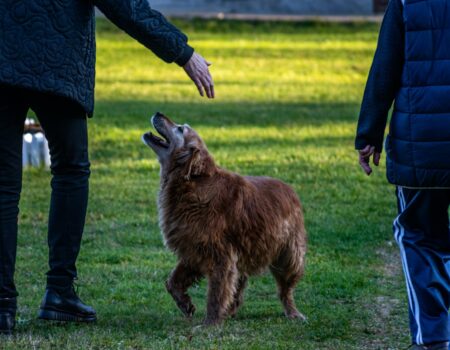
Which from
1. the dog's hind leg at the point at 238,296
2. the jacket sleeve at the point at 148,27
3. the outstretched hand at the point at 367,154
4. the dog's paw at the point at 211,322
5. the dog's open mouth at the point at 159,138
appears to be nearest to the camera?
the outstretched hand at the point at 367,154

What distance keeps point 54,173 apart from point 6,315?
749 mm

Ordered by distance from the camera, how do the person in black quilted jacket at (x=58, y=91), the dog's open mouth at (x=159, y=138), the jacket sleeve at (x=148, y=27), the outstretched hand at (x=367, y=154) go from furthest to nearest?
the dog's open mouth at (x=159, y=138), the jacket sleeve at (x=148, y=27), the person in black quilted jacket at (x=58, y=91), the outstretched hand at (x=367, y=154)

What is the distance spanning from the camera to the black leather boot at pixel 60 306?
5.68 meters

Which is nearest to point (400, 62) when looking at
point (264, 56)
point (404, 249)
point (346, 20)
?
point (404, 249)

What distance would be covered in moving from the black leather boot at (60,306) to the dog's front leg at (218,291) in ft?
2.56

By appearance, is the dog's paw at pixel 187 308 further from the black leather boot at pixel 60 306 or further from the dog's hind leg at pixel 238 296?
the black leather boot at pixel 60 306

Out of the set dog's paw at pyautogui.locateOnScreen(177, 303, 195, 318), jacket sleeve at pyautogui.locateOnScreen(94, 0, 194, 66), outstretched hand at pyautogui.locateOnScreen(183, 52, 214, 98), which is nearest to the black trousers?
jacket sleeve at pyautogui.locateOnScreen(94, 0, 194, 66)

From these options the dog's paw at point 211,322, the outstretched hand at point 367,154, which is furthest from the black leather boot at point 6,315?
the outstretched hand at point 367,154

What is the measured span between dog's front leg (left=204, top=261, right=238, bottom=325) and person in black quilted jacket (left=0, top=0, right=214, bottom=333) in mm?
860

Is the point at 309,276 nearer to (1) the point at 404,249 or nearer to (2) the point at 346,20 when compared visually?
(1) the point at 404,249

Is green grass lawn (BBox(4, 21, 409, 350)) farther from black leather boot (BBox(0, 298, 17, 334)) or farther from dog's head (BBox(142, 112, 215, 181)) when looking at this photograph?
dog's head (BBox(142, 112, 215, 181))

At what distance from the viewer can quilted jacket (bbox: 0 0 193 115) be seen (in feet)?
16.9

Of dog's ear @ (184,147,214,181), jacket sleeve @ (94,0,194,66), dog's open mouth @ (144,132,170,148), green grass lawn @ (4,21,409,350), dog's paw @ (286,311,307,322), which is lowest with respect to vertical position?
green grass lawn @ (4,21,409,350)

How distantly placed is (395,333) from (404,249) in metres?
1.04
